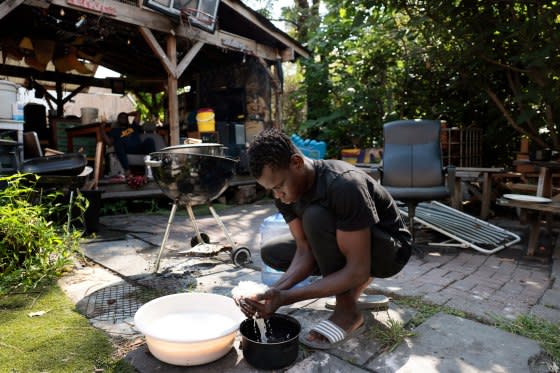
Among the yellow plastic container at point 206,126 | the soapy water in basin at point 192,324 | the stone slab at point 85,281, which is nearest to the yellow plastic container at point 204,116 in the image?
the yellow plastic container at point 206,126

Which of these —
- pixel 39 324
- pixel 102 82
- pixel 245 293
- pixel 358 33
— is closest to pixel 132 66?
pixel 102 82

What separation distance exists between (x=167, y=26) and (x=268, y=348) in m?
5.99

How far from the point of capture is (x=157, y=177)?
110 inches

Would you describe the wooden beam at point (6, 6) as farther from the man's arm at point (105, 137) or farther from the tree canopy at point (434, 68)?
the tree canopy at point (434, 68)

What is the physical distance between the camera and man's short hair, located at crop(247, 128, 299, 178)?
160 centimetres

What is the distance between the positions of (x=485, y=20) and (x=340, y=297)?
14.9 ft

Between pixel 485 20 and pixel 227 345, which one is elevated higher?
pixel 485 20

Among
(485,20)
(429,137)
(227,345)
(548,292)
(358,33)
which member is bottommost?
(548,292)

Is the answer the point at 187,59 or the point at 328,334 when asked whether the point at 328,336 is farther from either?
the point at 187,59

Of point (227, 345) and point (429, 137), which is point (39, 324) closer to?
point (227, 345)

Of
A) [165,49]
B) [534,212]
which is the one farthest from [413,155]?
[165,49]

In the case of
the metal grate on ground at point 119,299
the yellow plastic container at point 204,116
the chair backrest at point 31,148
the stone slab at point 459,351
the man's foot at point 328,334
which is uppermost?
the yellow plastic container at point 204,116

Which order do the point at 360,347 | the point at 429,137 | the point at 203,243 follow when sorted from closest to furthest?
the point at 360,347, the point at 203,243, the point at 429,137

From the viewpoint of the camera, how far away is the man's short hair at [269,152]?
1598mm
